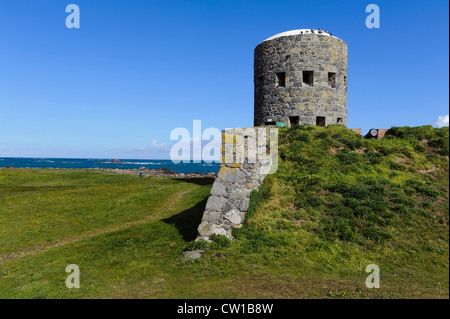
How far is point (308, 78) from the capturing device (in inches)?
910

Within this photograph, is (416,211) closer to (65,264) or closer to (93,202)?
(65,264)

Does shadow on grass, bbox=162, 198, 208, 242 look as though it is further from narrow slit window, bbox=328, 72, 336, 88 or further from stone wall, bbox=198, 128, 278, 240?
narrow slit window, bbox=328, 72, 336, 88

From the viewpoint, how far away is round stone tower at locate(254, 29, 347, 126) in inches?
860

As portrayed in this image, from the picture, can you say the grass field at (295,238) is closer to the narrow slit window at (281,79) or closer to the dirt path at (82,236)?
the dirt path at (82,236)

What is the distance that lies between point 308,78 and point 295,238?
53.2 ft

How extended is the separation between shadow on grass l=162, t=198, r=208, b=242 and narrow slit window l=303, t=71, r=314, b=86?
13.6 meters

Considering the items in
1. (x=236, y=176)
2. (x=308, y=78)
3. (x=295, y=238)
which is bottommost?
(x=295, y=238)

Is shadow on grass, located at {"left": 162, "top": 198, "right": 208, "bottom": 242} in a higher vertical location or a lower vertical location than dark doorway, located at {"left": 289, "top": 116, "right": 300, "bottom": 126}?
lower

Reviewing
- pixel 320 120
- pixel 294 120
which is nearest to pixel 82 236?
pixel 294 120

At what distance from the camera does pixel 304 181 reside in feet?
47.6

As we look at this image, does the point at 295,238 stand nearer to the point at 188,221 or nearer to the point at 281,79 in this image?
the point at 188,221

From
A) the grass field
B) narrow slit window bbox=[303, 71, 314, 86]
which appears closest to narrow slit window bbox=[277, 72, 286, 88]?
narrow slit window bbox=[303, 71, 314, 86]
